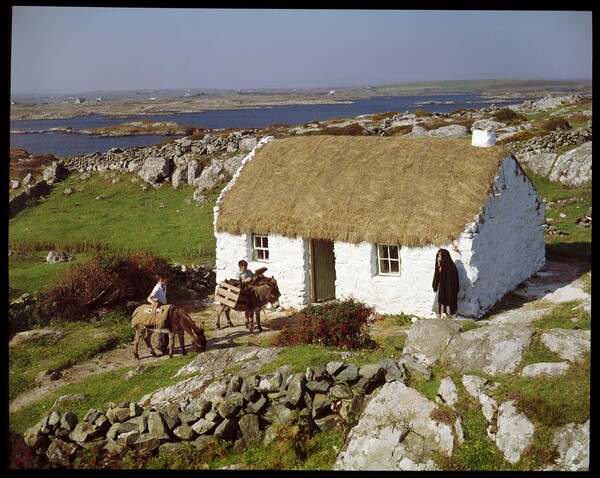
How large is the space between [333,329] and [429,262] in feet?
13.1

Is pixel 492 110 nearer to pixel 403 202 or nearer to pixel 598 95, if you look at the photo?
pixel 403 202

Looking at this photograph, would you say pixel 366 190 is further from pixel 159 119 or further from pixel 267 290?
pixel 159 119

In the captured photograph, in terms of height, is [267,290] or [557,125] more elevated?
[557,125]

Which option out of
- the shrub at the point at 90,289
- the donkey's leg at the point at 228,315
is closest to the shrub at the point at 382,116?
the shrub at the point at 90,289

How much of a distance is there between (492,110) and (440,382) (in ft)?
145

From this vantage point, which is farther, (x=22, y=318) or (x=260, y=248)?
(x=260, y=248)

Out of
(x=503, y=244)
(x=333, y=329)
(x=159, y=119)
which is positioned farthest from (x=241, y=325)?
(x=159, y=119)

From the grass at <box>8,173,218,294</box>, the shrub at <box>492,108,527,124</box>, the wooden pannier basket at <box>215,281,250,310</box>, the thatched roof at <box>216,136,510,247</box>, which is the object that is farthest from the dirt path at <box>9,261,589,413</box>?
the shrub at <box>492,108,527,124</box>

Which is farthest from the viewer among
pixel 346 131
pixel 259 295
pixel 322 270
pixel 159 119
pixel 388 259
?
pixel 159 119

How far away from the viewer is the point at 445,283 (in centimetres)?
1625

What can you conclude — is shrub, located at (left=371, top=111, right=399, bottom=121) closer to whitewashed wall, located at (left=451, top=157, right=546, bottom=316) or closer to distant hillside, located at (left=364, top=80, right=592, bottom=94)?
distant hillside, located at (left=364, top=80, right=592, bottom=94)

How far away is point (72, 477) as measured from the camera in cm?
1053

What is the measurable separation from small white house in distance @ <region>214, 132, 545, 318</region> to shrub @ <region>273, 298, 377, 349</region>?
2994 mm
